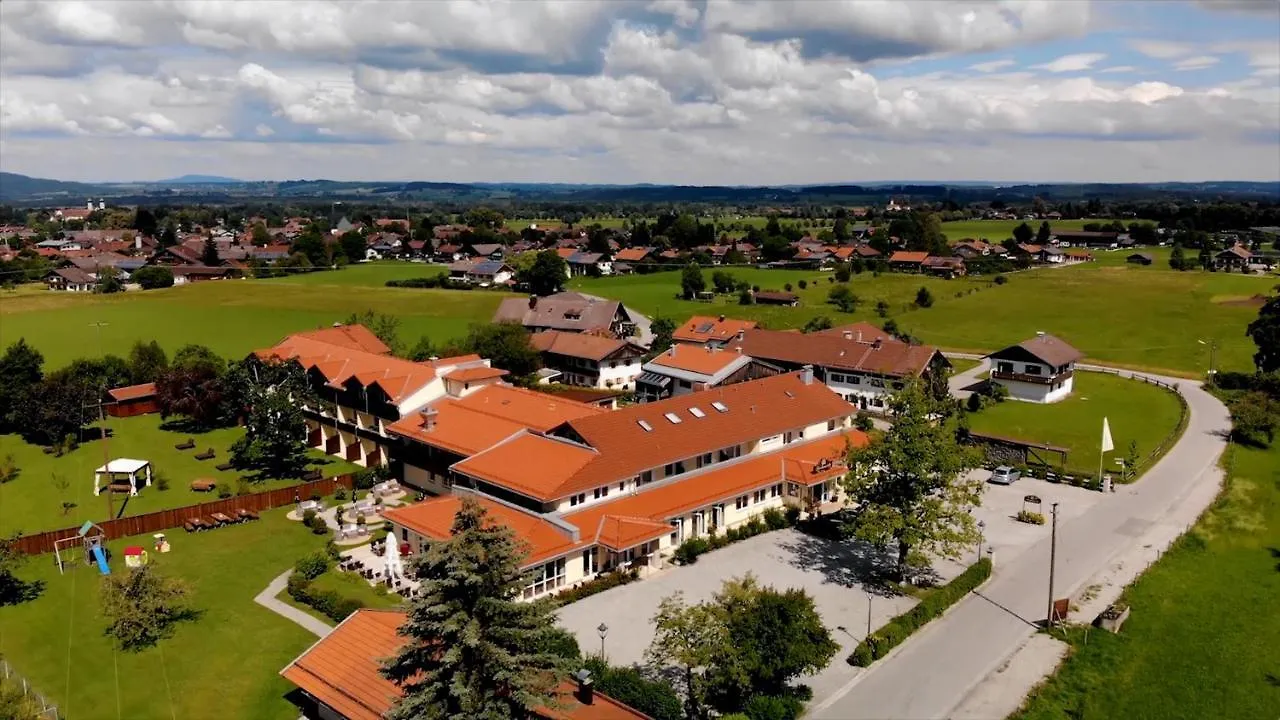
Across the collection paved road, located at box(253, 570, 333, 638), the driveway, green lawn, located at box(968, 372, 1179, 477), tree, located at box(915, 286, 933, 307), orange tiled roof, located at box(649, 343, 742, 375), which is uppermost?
orange tiled roof, located at box(649, 343, 742, 375)

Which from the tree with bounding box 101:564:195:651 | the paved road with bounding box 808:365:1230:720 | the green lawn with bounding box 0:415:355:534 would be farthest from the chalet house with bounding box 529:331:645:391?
the tree with bounding box 101:564:195:651

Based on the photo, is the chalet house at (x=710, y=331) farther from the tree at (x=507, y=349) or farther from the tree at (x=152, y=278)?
the tree at (x=152, y=278)

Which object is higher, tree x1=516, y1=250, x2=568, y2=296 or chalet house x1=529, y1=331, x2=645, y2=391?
tree x1=516, y1=250, x2=568, y2=296

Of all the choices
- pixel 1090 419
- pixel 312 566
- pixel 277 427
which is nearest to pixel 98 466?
pixel 277 427

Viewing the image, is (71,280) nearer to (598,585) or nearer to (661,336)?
(661,336)

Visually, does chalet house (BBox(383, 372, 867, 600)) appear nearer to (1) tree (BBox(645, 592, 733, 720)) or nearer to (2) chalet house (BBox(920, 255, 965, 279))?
(1) tree (BBox(645, 592, 733, 720))

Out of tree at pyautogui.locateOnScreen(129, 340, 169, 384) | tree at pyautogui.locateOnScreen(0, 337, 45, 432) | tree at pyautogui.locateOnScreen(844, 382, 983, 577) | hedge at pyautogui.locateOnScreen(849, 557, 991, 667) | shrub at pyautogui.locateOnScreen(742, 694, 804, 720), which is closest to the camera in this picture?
shrub at pyautogui.locateOnScreen(742, 694, 804, 720)
